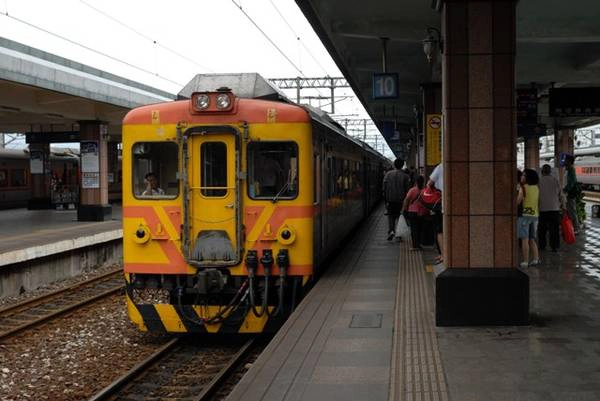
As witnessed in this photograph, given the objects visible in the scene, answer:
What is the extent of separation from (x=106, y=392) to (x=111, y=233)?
12.8 metres

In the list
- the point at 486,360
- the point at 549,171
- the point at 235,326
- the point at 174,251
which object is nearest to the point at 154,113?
the point at 174,251

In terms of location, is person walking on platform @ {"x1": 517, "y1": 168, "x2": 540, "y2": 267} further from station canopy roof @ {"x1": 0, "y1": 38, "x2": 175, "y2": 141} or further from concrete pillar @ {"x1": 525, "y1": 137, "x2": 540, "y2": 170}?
concrete pillar @ {"x1": 525, "y1": 137, "x2": 540, "y2": 170}

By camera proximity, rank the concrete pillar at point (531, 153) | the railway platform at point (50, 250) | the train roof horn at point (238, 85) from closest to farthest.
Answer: the train roof horn at point (238, 85) < the railway platform at point (50, 250) < the concrete pillar at point (531, 153)

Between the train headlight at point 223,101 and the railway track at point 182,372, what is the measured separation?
2920mm

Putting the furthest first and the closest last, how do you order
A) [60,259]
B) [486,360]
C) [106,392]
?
[60,259] < [106,392] < [486,360]

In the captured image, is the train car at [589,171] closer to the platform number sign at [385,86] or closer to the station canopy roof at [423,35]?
the station canopy roof at [423,35]

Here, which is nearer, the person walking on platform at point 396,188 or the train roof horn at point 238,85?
the train roof horn at point 238,85

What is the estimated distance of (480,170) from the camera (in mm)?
6738

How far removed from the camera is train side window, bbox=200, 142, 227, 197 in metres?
8.27

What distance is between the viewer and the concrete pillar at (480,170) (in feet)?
21.9

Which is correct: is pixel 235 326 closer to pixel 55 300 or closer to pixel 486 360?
pixel 486 360

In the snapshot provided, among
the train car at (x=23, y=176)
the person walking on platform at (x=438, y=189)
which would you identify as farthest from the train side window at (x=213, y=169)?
the train car at (x=23, y=176)

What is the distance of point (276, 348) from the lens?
19.9ft

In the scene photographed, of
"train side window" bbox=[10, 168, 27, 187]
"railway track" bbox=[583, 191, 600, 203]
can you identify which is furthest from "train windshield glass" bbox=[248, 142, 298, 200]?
"railway track" bbox=[583, 191, 600, 203]
